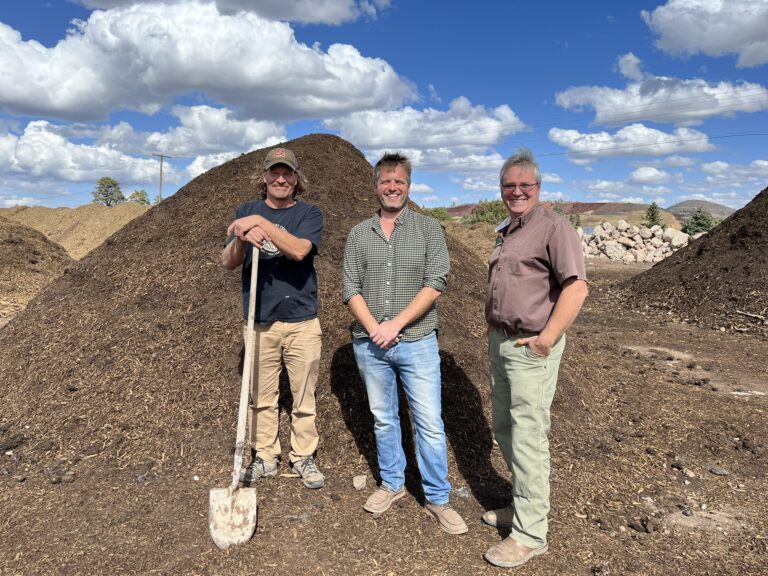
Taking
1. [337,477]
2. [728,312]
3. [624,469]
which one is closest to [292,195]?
[337,477]

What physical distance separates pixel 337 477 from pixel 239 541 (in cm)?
96

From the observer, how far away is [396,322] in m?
3.10

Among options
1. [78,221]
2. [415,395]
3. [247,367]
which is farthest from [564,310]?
[78,221]

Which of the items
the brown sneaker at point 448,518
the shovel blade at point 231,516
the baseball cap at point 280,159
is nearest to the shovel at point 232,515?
the shovel blade at point 231,516

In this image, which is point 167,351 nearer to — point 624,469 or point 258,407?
point 258,407

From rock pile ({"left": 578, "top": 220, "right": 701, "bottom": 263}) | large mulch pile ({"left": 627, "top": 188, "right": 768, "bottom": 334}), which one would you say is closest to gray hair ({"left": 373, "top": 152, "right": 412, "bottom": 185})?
large mulch pile ({"left": 627, "top": 188, "right": 768, "bottom": 334})

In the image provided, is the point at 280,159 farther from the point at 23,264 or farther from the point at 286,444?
the point at 23,264

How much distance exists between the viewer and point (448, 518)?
3406 mm

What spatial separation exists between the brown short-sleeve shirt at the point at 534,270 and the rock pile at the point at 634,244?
82.2 feet

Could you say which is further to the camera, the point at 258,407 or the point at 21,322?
the point at 21,322

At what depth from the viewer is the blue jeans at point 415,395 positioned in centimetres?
320

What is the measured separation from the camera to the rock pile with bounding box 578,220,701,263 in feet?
85.3

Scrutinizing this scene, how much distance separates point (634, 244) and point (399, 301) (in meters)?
27.1

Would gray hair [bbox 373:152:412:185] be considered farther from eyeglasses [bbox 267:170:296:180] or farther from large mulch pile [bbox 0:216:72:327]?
large mulch pile [bbox 0:216:72:327]
